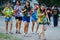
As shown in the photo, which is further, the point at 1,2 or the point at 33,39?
the point at 1,2

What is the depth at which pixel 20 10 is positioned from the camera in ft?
55.9

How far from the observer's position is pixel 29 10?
54.3 ft

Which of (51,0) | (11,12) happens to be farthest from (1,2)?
(11,12)

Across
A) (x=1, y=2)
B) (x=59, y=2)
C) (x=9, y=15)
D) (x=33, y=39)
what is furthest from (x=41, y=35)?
(x=1, y=2)

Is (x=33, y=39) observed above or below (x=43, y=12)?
below

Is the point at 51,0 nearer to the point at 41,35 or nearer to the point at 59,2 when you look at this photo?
the point at 59,2

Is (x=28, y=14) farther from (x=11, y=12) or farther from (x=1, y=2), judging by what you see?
(x=1, y=2)

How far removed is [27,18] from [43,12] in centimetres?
146

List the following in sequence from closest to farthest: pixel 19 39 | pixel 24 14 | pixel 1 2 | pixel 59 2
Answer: pixel 19 39
pixel 24 14
pixel 59 2
pixel 1 2

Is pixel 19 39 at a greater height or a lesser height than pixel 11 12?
lesser

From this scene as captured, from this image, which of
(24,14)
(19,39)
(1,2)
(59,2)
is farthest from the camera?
(1,2)

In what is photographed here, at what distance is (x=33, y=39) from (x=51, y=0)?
20.7 m

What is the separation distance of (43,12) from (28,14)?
1.43 meters

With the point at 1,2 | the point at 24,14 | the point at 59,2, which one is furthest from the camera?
the point at 1,2
